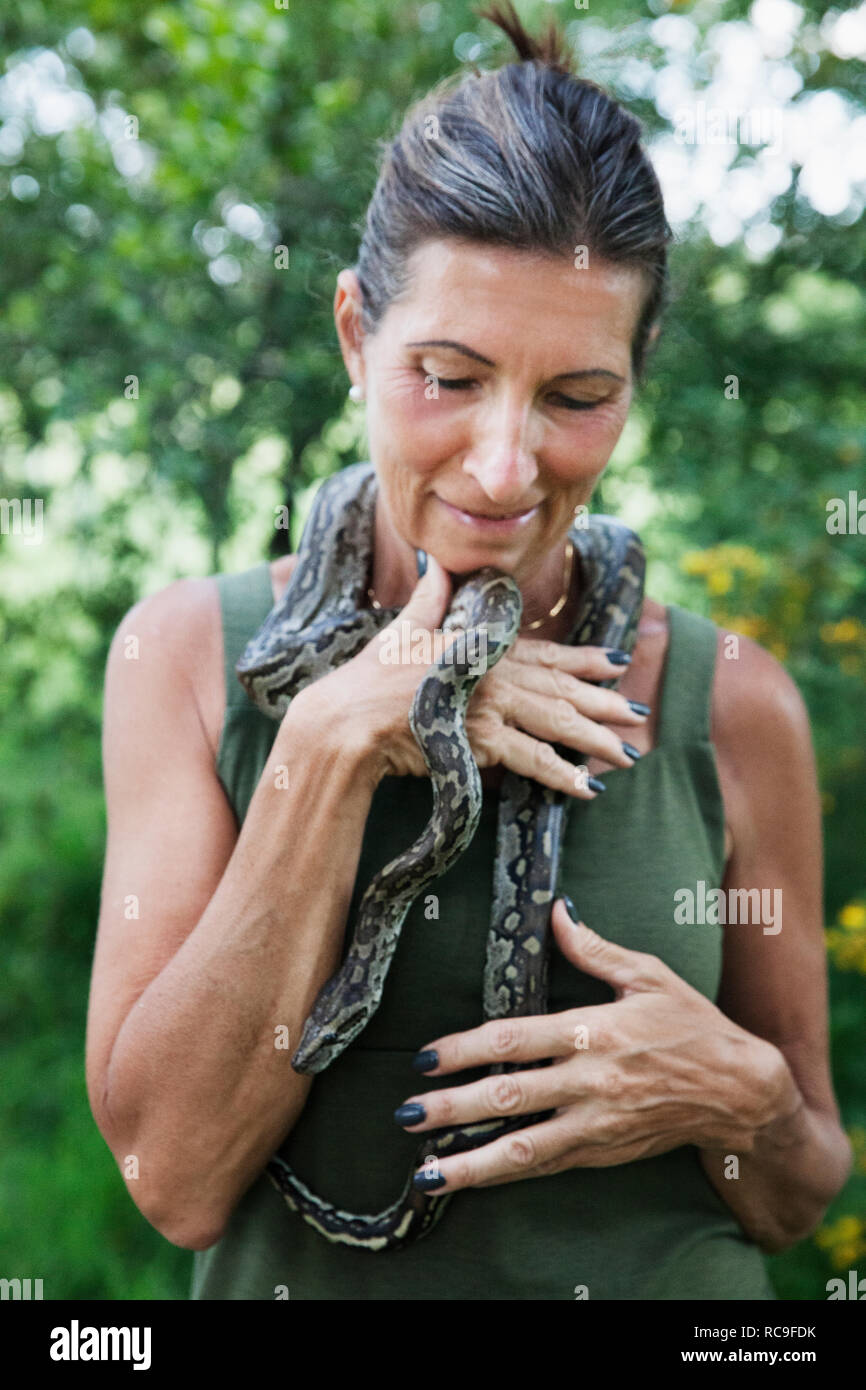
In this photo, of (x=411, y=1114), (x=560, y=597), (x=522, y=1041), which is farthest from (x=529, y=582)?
(x=411, y=1114)

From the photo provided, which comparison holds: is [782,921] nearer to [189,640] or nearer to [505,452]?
[505,452]

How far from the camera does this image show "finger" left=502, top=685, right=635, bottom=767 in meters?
1.85

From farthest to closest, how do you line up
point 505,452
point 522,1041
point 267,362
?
point 267,362, point 522,1041, point 505,452

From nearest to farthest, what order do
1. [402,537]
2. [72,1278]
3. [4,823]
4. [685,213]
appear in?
[402,537] → [685,213] → [72,1278] → [4,823]

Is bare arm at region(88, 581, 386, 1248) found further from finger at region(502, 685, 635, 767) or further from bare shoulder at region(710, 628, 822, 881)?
bare shoulder at region(710, 628, 822, 881)

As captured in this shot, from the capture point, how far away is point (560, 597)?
2.15 metres

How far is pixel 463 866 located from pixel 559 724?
0.27 m

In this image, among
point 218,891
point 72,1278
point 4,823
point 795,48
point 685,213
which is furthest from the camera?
point 4,823

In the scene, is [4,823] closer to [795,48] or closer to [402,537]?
[402,537]

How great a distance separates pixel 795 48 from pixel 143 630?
235 centimetres

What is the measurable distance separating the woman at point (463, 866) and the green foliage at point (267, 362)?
3.66ft
